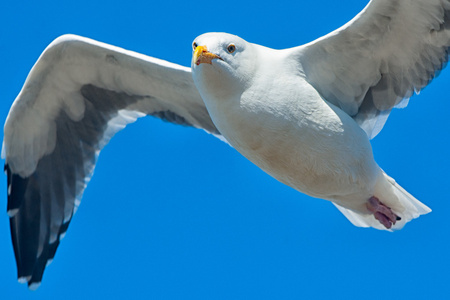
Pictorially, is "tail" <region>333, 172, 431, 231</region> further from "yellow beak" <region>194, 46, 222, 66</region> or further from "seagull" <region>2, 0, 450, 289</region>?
"yellow beak" <region>194, 46, 222, 66</region>

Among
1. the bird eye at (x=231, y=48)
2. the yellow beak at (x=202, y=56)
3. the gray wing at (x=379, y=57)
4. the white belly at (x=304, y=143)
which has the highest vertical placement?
the gray wing at (x=379, y=57)

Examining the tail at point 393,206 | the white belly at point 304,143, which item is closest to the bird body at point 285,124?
the white belly at point 304,143

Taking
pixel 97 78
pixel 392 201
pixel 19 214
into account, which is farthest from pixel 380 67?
pixel 19 214

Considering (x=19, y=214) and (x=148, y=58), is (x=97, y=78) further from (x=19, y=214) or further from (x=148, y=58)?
(x=19, y=214)

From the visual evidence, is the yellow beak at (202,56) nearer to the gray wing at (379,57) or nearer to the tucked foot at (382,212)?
the gray wing at (379,57)

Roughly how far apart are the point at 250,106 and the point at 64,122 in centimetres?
222

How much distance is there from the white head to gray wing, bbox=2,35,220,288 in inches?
42.6

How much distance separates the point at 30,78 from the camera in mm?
7258

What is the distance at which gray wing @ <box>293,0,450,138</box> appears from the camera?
643 cm

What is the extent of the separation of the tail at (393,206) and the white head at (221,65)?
4.73ft

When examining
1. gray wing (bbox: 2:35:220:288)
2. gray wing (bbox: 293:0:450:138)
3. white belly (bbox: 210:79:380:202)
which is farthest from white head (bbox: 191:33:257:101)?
gray wing (bbox: 2:35:220:288)

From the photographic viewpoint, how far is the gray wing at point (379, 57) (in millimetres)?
6426

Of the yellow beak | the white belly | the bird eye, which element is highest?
the bird eye

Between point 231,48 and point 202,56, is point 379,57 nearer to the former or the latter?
point 231,48
